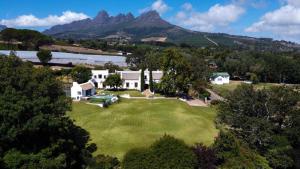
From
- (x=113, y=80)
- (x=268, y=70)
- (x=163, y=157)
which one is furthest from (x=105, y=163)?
(x=268, y=70)

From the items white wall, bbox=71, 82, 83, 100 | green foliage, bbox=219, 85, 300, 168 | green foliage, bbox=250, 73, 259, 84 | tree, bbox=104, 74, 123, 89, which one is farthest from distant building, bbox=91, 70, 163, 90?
green foliage, bbox=250, 73, 259, 84

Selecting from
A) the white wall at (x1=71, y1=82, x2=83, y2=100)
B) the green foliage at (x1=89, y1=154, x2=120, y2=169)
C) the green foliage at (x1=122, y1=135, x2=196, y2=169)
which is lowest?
the green foliage at (x1=89, y1=154, x2=120, y2=169)

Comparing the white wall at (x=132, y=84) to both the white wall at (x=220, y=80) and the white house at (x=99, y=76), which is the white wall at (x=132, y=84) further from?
the white wall at (x=220, y=80)

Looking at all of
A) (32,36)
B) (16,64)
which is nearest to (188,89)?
(16,64)

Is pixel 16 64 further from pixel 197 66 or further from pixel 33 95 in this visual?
pixel 197 66

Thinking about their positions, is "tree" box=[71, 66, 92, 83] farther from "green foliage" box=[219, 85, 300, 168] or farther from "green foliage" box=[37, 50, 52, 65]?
"green foliage" box=[219, 85, 300, 168]
